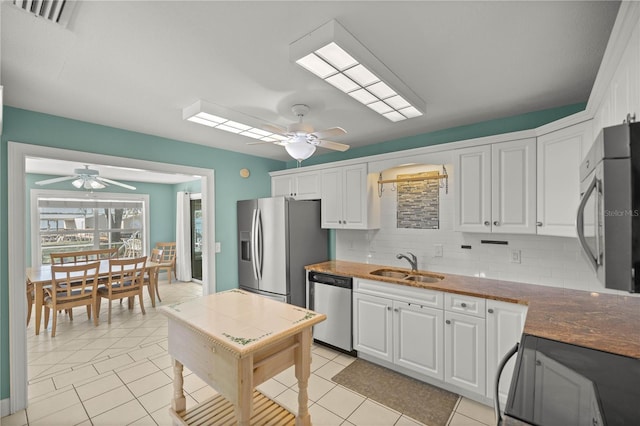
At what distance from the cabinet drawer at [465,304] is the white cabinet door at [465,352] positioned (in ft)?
0.13

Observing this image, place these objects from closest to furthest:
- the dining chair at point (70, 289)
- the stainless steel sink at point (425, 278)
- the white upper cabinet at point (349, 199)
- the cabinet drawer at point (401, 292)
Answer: the cabinet drawer at point (401, 292), the stainless steel sink at point (425, 278), the white upper cabinet at point (349, 199), the dining chair at point (70, 289)

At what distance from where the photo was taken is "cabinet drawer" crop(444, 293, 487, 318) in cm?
230

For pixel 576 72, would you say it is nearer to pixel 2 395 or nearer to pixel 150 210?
pixel 2 395

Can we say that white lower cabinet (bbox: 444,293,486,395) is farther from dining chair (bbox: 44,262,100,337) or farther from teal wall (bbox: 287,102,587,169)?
dining chair (bbox: 44,262,100,337)

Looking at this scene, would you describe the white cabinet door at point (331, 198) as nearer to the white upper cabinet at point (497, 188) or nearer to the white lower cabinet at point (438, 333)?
the white lower cabinet at point (438, 333)

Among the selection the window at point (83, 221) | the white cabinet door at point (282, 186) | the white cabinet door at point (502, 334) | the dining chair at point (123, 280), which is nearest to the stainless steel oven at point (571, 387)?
the white cabinet door at point (502, 334)

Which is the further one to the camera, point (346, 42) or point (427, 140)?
point (427, 140)

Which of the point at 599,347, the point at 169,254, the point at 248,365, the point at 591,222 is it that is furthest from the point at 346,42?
the point at 169,254

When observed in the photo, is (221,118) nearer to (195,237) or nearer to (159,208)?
(195,237)

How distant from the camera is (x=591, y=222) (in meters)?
1.06

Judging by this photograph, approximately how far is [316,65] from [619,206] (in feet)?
4.68

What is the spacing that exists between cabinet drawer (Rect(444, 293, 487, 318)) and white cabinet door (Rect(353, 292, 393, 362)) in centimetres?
55

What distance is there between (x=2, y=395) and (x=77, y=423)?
2.29 feet

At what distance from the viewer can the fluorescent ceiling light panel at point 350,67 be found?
1.43 metres
